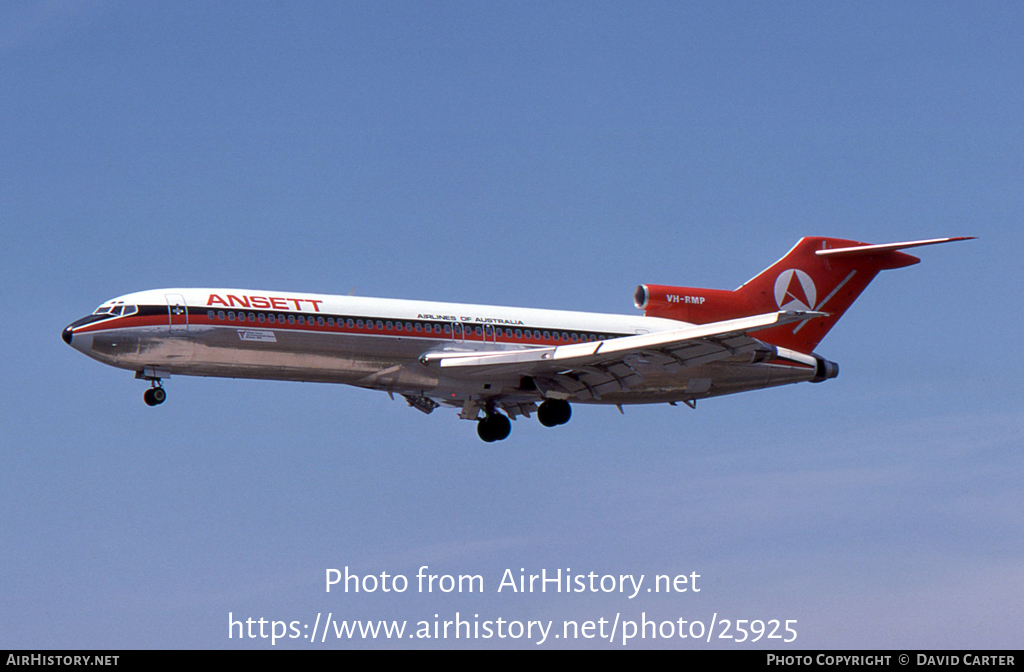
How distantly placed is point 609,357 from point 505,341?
337cm

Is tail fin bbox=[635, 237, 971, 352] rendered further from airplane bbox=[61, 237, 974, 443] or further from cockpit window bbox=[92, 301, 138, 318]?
cockpit window bbox=[92, 301, 138, 318]

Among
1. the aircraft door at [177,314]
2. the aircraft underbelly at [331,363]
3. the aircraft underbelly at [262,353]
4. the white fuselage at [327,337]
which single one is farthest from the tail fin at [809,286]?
the aircraft door at [177,314]

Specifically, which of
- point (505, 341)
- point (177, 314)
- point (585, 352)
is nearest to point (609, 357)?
point (585, 352)

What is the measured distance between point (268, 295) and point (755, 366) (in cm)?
1531

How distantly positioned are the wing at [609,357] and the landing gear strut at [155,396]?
23.5 feet

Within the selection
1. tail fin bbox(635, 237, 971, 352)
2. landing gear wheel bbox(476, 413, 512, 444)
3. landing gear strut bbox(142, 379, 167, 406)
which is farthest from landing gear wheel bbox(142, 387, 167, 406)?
tail fin bbox(635, 237, 971, 352)

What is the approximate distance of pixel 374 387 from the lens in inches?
1486

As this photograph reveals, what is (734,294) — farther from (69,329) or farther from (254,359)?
(69,329)

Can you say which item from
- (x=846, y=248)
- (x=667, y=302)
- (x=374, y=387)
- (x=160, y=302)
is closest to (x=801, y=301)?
(x=846, y=248)

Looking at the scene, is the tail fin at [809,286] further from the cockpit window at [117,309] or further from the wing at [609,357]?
the cockpit window at [117,309]

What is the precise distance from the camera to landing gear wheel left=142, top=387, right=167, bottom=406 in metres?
35.2

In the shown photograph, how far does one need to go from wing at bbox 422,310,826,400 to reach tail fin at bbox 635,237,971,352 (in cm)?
368

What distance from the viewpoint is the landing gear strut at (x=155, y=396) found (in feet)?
116
